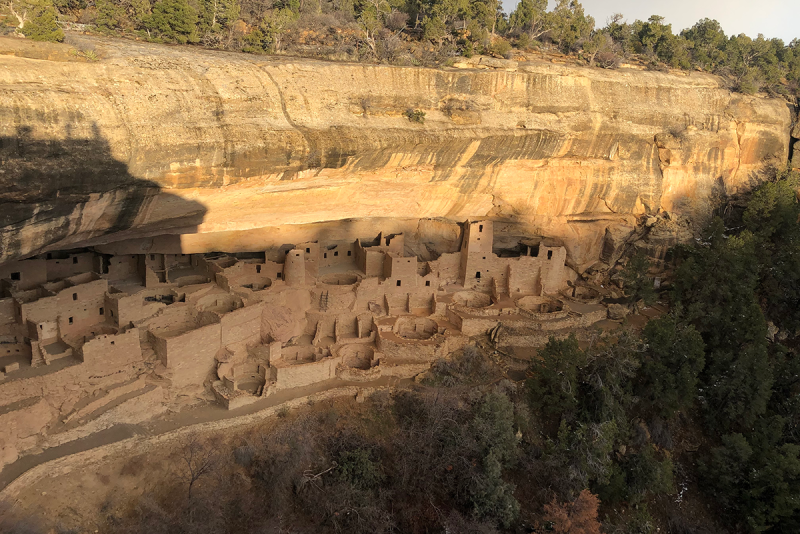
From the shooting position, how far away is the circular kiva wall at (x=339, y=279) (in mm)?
16152

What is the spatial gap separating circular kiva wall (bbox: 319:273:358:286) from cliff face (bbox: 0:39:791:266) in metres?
1.52

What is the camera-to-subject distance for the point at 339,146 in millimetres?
12555

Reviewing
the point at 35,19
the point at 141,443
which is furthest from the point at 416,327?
the point at 35,19

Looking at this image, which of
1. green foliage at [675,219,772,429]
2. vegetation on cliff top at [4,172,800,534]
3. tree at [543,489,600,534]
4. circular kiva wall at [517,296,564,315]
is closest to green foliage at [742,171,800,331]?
vegetation on cliff top at [4,172,800,534]

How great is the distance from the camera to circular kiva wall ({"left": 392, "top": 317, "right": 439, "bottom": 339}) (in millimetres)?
16266

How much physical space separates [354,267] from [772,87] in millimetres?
16106

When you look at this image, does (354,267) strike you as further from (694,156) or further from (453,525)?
(694,156)

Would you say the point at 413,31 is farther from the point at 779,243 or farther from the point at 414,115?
the point at 779,243

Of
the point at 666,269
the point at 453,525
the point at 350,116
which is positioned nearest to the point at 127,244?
the point at 350,116

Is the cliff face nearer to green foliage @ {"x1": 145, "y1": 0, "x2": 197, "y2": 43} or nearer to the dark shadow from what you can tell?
the dark shadow

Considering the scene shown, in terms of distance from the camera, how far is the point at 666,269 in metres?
19.6

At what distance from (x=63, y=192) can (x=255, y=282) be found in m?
6.28

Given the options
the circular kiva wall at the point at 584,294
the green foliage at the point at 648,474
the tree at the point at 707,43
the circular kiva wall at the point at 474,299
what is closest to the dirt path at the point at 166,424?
the circular kiva wall at the point at 474,299

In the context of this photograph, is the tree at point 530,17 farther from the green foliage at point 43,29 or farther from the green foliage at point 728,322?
the green foliage at point 43,29
